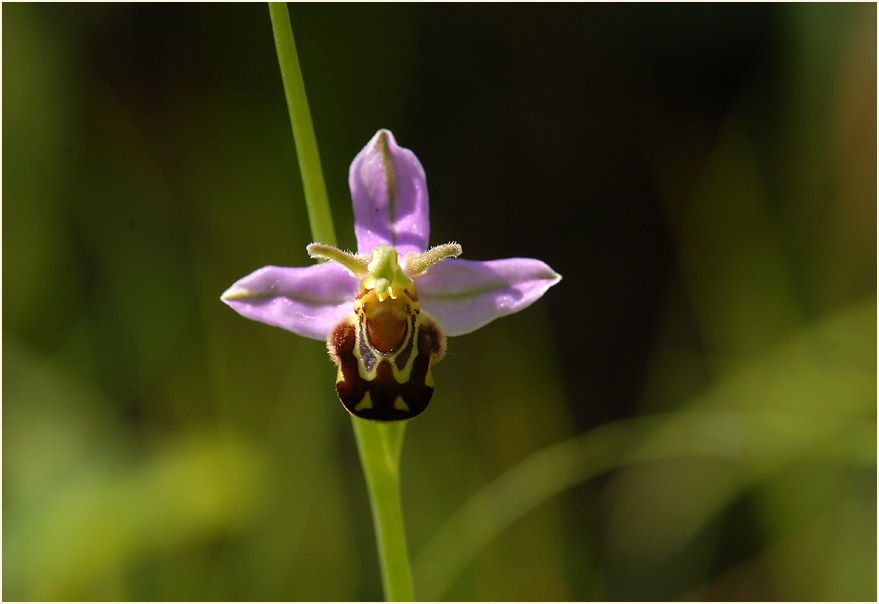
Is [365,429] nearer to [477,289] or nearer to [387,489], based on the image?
[387,489]

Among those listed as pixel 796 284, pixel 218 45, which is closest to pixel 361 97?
pixel 218 45

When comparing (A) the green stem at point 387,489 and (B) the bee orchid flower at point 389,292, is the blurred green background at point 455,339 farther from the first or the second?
(B) the bee orchid flower at point 389,292

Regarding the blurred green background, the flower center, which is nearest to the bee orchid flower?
the flower center

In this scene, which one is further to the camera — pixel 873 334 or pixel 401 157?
pixel 873 334

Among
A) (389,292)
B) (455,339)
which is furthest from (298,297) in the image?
(455,339)

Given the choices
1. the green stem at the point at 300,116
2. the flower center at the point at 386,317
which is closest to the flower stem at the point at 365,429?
the green stem at the point at 300,116

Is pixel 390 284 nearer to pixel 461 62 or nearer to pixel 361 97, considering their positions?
pixel 361 97

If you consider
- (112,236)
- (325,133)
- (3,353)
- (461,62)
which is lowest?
(3,353)
